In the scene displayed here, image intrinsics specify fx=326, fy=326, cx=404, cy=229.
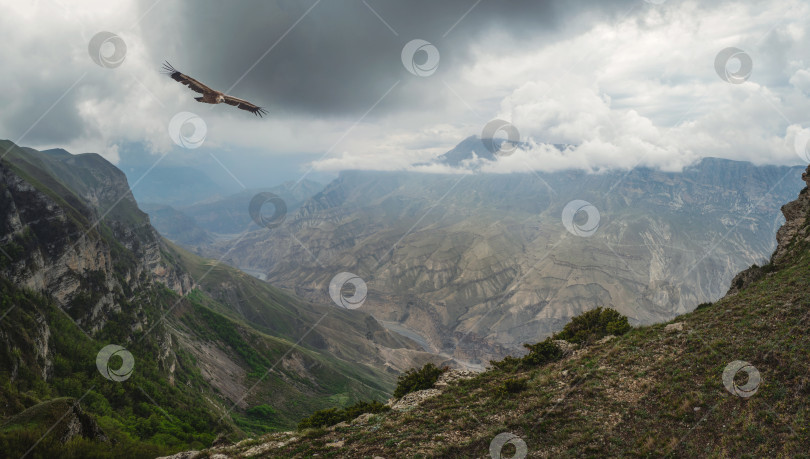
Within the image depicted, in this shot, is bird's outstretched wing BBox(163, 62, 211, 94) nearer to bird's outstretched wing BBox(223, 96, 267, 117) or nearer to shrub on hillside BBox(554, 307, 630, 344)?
bird's outstretched wing BBox(223, 96, 267, 117)

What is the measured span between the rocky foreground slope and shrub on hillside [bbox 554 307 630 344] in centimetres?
302

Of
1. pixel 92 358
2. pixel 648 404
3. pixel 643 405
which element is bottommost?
pixel 92 358

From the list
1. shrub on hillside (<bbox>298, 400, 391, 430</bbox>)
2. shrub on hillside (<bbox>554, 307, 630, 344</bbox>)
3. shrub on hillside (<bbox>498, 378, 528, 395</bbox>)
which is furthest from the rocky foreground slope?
shrub on hillside (<bbox>554, 307, 630, 344</bbox>)

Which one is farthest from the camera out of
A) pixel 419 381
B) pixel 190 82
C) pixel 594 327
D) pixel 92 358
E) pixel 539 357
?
pixel 92 358

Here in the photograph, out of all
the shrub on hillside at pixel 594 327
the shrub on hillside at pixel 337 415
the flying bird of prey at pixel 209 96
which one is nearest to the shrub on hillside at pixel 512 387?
the shrub on hillside at pixel 337 415

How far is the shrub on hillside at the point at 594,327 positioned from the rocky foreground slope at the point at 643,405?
3.02 meters

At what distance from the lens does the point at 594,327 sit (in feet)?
104

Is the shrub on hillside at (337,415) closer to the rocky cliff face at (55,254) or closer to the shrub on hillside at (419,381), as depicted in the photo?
the shrub on hillside at (419,381)

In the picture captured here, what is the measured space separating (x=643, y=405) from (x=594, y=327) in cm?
1432

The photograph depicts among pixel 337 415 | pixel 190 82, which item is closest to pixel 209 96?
pixel 190 82

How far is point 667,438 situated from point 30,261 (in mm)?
100833

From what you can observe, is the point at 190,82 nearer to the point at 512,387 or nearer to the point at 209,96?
the point at 209,96

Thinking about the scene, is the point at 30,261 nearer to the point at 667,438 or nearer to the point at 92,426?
the point at 92,426

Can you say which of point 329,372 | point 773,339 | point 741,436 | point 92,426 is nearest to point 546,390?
point 741,436
